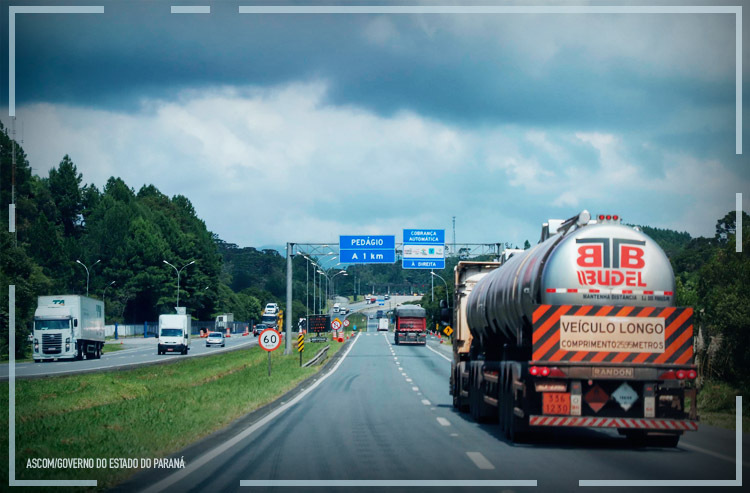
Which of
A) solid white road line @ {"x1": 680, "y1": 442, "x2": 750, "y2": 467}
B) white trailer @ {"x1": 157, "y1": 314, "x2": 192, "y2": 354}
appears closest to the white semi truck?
white trailer @ {"x1": 157, "y1": 314, "x2": 192, "y2": 354}

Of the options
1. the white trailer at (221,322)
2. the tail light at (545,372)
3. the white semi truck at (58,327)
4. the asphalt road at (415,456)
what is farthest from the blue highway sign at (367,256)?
the white trailer at (221,322)

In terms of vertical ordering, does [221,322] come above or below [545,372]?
below

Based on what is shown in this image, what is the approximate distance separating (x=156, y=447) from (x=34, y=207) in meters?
120

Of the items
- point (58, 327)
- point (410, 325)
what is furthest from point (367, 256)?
point (410, 325)

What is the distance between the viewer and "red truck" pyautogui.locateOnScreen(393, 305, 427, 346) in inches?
3339

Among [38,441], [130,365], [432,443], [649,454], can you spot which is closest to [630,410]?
[649,454]

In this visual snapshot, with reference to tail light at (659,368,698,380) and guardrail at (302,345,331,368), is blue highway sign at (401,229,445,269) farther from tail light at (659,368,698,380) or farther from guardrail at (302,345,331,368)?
tail light at (659,368,698,380)

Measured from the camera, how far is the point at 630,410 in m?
13.6

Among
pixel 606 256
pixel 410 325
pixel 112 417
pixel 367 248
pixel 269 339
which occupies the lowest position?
pixel 410 325

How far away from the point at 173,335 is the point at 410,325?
24633 millimetres

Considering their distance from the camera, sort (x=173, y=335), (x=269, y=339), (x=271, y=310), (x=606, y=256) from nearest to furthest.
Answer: (x=606, y=256), (x=269, y=339), (x=173, y=335), (x=271, y=310)

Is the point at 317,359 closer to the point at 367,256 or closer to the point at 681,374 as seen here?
the point at 367,256

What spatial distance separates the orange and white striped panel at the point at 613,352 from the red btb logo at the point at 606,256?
0.68 m

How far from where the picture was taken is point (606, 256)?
13836 mm
